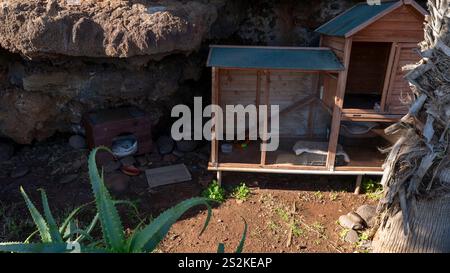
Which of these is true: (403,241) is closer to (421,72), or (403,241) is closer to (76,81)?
(421,72)

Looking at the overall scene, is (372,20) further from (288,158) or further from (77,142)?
(77,142)

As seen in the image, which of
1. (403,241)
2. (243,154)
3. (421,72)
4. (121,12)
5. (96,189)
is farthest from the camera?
(243,154)

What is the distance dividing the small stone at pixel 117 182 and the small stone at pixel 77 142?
1.09 m

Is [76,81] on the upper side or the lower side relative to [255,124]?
upper

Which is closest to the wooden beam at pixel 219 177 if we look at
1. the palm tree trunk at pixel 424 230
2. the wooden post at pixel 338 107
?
the wooden post at pixel 338 107

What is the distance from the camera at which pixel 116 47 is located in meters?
5.31

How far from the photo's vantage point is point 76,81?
6094 millimetres

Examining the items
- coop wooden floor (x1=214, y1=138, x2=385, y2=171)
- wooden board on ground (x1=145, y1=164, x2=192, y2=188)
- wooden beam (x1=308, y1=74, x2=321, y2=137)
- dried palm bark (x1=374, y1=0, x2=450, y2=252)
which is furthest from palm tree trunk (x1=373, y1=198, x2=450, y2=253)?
wooden board on ground (x1=145, y1=164, x2=192, y2=188)

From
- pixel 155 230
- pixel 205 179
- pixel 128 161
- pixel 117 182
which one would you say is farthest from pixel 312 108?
pixel 155 230

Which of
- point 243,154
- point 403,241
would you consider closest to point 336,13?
point 243,154

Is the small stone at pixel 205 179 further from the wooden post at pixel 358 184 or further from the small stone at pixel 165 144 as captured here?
the wooden post at pixel 358 184

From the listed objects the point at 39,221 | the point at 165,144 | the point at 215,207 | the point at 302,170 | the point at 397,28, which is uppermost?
the point at 397,28

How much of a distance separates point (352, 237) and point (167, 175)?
10.6ft

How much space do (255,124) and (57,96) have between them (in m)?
3.88
